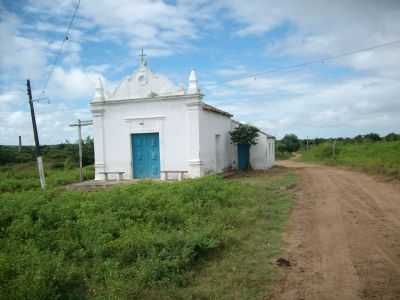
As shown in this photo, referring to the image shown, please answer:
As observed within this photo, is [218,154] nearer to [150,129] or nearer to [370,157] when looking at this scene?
[150,129]

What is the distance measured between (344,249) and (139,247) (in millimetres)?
3055

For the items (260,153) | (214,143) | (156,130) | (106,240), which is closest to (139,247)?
(106,240)

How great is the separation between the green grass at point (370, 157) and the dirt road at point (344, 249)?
6.11 m

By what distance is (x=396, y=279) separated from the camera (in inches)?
157

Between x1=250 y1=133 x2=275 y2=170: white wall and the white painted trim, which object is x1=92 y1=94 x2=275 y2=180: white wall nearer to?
the white painted trim

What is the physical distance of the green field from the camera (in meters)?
3.86

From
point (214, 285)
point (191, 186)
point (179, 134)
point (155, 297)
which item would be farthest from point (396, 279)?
point (179, 134)

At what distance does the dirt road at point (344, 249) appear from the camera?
12.6 ft

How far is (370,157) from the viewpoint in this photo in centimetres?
2181

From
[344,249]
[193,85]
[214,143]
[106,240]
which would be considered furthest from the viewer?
[214,143]

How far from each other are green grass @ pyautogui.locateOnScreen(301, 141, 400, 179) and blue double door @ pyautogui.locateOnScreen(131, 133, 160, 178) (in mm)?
9406

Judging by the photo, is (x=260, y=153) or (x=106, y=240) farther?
(x=260, y=153)

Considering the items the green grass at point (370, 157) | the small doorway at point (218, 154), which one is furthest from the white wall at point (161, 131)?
the green grass at point (370, 157)

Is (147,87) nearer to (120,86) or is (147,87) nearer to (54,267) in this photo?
(120,86)
